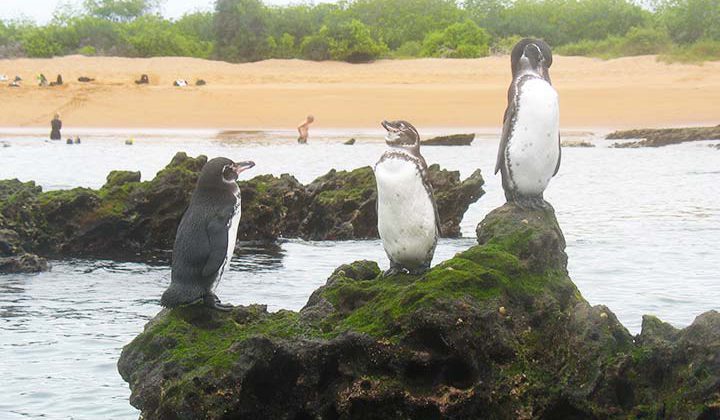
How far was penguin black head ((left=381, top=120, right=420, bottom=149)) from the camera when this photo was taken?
875 centimetres

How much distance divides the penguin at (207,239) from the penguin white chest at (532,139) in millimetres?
2400

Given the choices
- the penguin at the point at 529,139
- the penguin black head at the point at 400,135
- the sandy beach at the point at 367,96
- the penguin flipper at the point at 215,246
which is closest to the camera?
the penguin flipper at the point at 215,246

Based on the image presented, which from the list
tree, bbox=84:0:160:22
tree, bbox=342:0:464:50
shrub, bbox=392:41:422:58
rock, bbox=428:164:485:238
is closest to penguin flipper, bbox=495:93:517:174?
rock, bbox=428:164:485:238

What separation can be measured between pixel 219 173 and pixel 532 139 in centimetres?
277

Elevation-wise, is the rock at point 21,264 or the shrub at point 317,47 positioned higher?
the shrub at point 317,47

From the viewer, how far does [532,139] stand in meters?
9.78

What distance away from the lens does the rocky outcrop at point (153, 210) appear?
15.2 m

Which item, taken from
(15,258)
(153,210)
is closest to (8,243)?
(15,258)

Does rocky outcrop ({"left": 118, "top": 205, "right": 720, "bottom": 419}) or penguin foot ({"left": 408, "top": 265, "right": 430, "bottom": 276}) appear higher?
penguin foot ({"left": 408, "top": 265, "right": 430, "bottom": 276})

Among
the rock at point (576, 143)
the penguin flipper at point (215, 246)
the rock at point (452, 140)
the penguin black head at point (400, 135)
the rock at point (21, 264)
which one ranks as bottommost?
the rock at point (576, 143)

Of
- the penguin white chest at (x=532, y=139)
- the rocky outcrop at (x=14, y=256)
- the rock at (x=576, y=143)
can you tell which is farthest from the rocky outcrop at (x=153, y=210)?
the rock at (x=576, y=143)

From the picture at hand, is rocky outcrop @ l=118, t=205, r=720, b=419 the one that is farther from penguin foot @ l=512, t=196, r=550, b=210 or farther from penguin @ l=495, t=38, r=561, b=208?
penguin @ l=495, t=38, r=561, b=208

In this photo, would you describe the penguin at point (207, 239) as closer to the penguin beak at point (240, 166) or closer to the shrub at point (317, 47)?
the penguin beak at point (240, 166)

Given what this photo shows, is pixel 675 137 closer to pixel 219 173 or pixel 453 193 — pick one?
pixel 453 193
